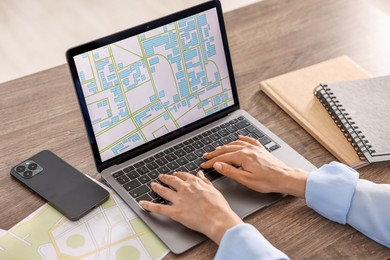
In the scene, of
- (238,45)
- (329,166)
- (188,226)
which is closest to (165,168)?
(188,226)

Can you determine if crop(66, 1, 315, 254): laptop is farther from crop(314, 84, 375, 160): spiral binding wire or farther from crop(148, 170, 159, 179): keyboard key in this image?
crop(314, 84, 375, 160): spiral binding wire

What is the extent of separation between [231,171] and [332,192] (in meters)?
0.21

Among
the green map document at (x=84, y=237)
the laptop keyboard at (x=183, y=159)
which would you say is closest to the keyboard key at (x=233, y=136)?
the laptop keyboard at (x=183, y=159)

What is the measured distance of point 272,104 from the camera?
57.1 inches

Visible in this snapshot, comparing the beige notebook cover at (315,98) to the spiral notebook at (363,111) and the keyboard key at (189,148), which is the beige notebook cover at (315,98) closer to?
the spiral notebook at (363,111)

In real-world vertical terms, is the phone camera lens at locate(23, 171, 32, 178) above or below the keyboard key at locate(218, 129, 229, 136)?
above

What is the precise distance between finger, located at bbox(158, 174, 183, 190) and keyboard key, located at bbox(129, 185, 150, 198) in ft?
0.12

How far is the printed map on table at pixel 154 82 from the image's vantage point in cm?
119

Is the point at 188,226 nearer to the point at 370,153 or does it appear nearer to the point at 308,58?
the point at 370,153

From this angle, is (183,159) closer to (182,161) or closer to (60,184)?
(182,161)

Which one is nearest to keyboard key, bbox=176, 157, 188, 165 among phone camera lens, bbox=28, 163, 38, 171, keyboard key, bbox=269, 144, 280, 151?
keyboard key, bbox=269, 144, 280, 151

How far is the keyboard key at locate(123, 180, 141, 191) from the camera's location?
1188 millimetres

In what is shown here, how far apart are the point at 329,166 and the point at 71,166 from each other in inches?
22.3

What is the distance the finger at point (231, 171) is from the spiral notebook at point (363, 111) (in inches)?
11.4
